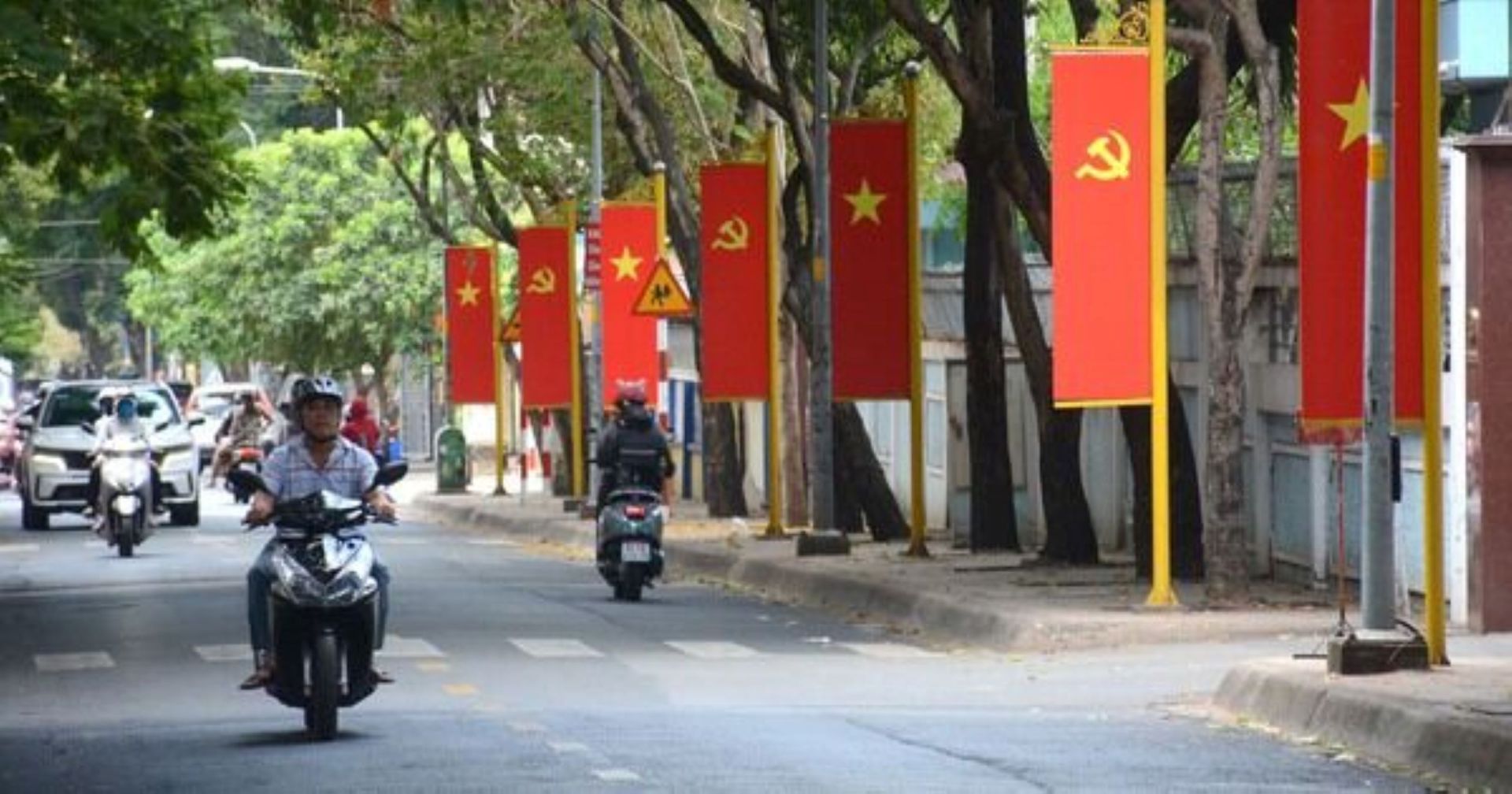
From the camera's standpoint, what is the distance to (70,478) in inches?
1891

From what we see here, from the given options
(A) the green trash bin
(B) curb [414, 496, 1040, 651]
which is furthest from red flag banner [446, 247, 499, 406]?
(B) curb [414, 496, 1040, 651]

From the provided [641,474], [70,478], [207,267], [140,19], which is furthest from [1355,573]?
[207,267]

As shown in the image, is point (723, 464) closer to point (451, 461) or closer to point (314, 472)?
point (451, 461)

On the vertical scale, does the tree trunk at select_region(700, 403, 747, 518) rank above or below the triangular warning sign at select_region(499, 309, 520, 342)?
below

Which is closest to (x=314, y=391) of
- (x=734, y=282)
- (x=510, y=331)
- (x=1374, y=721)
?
(x=1374, y=721)

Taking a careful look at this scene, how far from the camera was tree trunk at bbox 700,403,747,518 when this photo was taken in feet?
151

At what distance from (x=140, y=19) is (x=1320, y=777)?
600 inches

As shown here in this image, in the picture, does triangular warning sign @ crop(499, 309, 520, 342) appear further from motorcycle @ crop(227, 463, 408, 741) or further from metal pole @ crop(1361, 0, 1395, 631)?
motorcycle @ crop(227, 463, 408, 741)

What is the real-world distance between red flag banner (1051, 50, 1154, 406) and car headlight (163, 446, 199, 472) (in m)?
24.2

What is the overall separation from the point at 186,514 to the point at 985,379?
63.3ft

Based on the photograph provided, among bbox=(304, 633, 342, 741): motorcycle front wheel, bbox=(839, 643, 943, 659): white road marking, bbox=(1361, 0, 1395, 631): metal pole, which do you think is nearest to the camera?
bbox=(304, 633, 342, 741): motorcycle front wheel

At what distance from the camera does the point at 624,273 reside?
1764 inches

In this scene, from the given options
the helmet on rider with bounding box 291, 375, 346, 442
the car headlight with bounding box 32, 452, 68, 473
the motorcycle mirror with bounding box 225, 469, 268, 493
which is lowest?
the car headlight with bounding box 32, 452, 68, 473

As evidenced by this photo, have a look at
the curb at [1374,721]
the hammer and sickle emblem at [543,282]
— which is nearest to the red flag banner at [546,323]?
the hammer and sickle emblem at [543,282]
